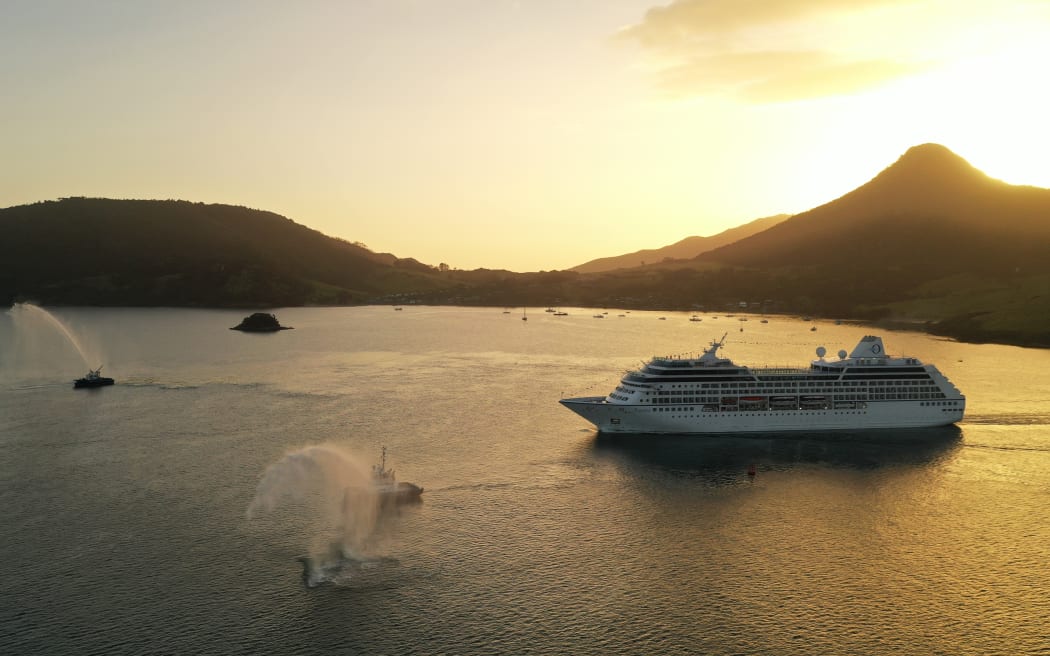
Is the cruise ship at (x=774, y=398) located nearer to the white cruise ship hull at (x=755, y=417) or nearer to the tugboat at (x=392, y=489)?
the white cruise ship hull at (x=755, y=417)

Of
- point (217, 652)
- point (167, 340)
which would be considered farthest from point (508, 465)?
point (167, 340)

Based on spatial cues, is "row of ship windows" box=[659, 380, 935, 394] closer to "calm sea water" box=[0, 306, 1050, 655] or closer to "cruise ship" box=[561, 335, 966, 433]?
"cruise ship" box=[561, 335, 966, 433]

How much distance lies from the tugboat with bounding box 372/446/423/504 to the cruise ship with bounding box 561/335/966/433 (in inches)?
1078

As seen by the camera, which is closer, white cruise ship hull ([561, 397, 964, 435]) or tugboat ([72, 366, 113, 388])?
white cruise ship hull ([561, 397, 964, 435])

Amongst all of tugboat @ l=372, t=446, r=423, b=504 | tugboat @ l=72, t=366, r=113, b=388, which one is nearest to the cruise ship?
tugboat @ l=372, t=446, r=423, b=504

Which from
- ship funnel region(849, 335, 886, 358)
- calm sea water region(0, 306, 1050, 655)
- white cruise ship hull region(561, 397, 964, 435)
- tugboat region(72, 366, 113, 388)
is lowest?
calm sea water region(0, 306, 1050, 655)

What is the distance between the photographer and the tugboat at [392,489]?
60.1 meters

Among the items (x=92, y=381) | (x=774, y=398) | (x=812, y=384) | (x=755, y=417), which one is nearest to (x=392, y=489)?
(x=755, y=417)

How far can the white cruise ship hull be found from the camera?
82.9 metres

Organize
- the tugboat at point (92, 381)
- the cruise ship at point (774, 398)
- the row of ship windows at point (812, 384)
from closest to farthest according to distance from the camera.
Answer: the cruise ship at point (774, 398)
the row of ship windows at point (812, 384)
the tugboat at point (92, 381)

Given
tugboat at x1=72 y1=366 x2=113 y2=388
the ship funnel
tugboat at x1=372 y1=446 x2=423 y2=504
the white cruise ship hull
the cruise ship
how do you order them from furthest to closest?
1. tugboat at x1=72 y1=366 x2=113 y2=388
2. the ship funnel
3. the cruise ship
4. the white cruise ship hull
5. tugboat at x1=372 y1=446 x2=423 y2=504

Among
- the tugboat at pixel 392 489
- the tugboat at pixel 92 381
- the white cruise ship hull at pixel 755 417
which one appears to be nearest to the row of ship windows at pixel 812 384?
the white cruise ship hull at pixel 755 417

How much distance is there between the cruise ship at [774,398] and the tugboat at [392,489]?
89.8 ft

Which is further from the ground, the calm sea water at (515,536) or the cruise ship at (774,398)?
the cruise ship at (774,398)
